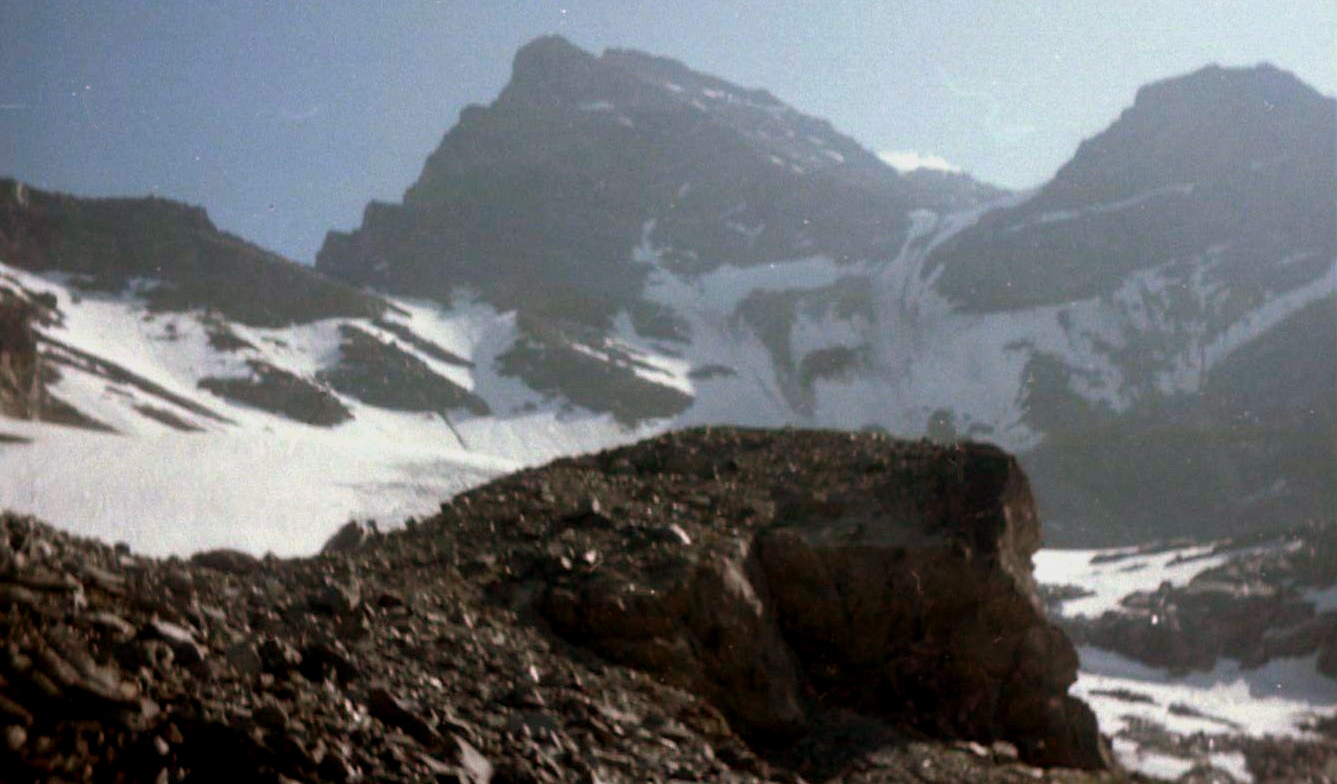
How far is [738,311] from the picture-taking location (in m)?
148

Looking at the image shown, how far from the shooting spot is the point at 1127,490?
292 ft

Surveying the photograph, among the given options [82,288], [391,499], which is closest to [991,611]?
[391,499]

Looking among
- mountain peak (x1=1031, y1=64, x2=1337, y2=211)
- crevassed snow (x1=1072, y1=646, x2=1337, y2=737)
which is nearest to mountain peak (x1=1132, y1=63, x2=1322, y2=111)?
mountain peak (x1=1031, y1=64, x2=1337, y2=211)

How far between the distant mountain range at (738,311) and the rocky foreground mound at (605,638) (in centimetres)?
3476

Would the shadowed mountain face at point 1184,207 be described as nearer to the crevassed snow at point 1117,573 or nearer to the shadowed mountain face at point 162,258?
the crevassed snow at point 1117,573

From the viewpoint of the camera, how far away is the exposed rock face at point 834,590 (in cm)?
943

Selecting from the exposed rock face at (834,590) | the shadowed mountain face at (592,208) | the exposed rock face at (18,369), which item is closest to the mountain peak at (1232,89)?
the shadowed mountain face at (592,208)

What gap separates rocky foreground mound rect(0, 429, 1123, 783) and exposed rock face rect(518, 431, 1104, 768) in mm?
30

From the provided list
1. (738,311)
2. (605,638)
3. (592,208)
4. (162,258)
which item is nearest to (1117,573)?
(605,638)

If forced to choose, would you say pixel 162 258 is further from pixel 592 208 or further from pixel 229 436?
pixel 592 208

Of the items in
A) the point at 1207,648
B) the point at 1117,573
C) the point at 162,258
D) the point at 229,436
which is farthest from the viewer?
the point at 162,258

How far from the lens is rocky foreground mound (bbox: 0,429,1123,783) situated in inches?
180

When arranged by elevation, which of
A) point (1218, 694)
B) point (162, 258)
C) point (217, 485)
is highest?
point (1218, 694)

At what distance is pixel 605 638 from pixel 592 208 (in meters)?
166
